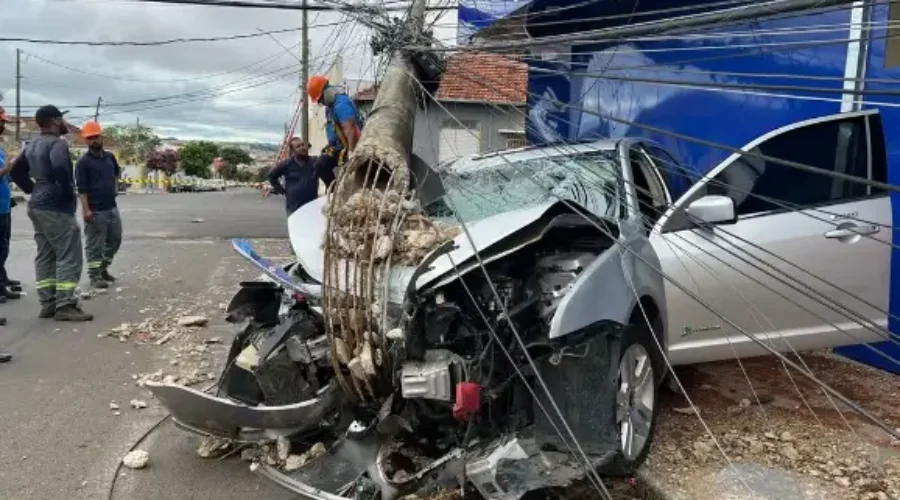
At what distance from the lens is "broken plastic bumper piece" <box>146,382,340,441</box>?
335 cm

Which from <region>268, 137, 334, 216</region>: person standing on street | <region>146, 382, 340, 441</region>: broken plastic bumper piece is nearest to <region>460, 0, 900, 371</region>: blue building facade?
<region>146, 382, 340, 441</region>: broken plastic bumper piece

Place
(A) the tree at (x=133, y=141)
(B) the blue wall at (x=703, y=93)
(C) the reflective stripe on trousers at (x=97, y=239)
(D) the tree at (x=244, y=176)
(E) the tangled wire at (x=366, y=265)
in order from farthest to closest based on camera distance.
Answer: (D) the tree at (x=244, y=176)
(A) the tree at (x=133, y=141)
(C) the reflective stripe on trousers at (x=97, y=239)
(B) the blue wall at (x=703, y=93)
(E) the tangled wire at (x=366, y=265)

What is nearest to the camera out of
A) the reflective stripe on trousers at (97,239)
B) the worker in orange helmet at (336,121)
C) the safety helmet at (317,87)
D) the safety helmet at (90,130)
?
the worker in orange helmet at (336,121)

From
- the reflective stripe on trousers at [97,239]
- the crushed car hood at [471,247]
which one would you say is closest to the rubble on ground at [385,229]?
the crushed car hood at [471,247]

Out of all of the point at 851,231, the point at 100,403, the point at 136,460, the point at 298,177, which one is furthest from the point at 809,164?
the point at 298,177

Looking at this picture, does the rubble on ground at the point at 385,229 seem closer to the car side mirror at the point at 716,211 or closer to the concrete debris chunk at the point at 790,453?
the car side mirror at the point at 716,211

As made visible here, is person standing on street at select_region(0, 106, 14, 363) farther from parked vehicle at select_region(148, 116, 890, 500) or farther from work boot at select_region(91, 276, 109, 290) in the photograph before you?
parked vehicle at select_region(148, 116, 890, 500)

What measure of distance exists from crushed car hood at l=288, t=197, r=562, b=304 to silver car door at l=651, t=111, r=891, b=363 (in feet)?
3.71

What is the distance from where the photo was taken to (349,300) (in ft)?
10.7

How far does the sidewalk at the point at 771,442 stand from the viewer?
3.64 m

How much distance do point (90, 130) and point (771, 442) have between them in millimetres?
7159

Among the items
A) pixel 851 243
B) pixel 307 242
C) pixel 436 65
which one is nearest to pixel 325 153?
pixel 436 65

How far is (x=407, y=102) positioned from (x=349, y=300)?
2733mm

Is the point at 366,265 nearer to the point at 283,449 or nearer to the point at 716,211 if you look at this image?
the point at 283,449
